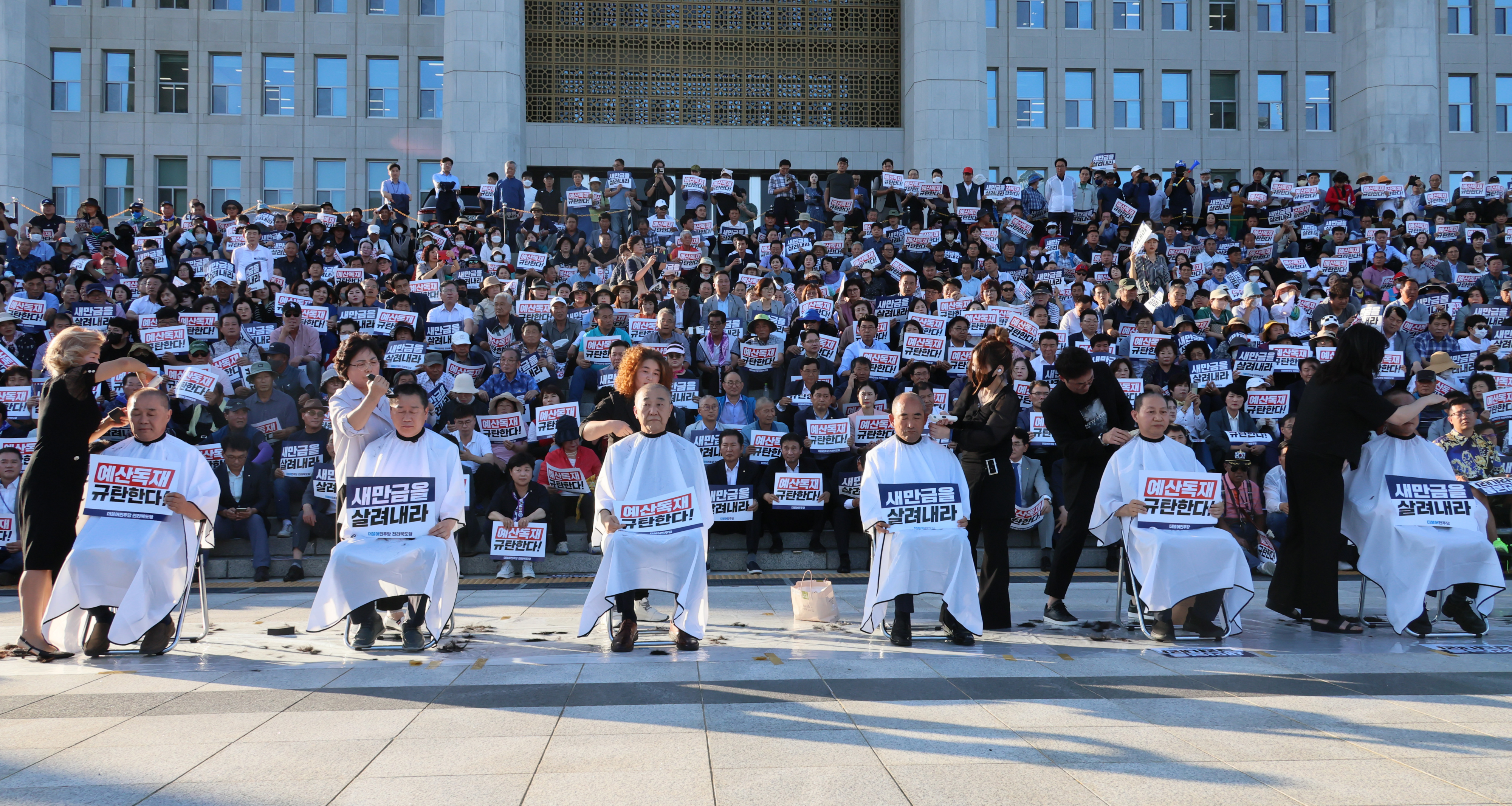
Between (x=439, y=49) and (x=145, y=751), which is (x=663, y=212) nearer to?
(x=439, y=49)

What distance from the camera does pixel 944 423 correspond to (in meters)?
7.98

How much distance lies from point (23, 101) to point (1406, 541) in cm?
3386

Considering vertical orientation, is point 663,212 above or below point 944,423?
above

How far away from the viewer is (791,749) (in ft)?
15.4

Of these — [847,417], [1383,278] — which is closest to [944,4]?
[1383,278]

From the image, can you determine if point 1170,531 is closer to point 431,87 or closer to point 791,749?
point 791,749

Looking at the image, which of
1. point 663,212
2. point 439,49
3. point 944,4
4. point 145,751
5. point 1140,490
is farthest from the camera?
point 439,49

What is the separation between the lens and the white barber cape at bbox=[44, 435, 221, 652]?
704 centimetres

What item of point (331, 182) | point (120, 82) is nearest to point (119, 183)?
point (120, 82)

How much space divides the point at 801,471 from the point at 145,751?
8.23 metres

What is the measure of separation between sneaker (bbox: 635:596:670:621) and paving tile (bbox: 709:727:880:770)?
350 centimetres

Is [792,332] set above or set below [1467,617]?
above

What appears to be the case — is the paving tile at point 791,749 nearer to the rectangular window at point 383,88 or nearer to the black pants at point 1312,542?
the black pants at point 1312,542

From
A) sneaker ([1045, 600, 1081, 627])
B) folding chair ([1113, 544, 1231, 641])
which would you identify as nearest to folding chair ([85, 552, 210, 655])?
sneaker ([1045, 600, 1081, 627])
